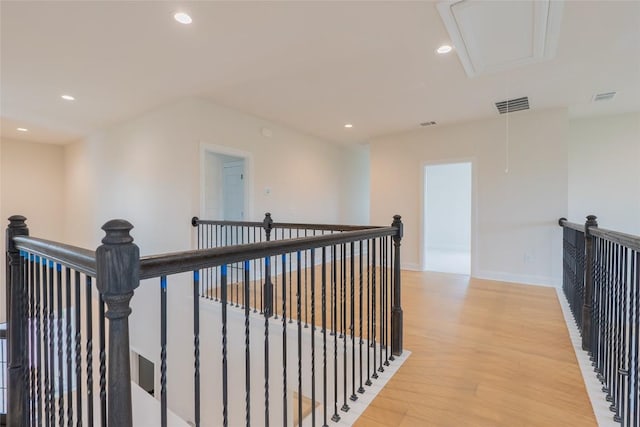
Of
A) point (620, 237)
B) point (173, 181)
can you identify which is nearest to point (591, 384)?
point (620, 237)

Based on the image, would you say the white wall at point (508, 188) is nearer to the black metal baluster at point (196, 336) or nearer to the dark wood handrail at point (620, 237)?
the dark wood handrail at point (620, 237)

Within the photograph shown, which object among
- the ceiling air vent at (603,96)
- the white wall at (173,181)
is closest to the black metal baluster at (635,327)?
the ceiling air vent at (603,96)

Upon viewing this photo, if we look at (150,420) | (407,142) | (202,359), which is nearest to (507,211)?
(407,142)

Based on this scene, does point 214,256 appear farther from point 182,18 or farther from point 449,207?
point 449,207

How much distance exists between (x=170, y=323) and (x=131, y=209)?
191 cm

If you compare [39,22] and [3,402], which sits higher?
[39,22]

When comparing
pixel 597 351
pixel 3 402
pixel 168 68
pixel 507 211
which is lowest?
pixel 3 402

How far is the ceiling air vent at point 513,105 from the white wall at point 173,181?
3.26m

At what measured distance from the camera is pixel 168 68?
10.4 ft

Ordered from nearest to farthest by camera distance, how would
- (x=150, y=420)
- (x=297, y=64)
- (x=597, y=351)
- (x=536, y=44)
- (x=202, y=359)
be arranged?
(x=597, y=351), (x=150, y=420), (x=536, y=44), (x=297, y=64), (x=202, y=359)

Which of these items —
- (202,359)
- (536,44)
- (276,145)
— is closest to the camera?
(536,44)

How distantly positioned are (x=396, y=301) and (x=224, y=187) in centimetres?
403

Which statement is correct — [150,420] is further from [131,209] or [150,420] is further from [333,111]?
[333,111]

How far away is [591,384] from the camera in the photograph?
1.98 metres
